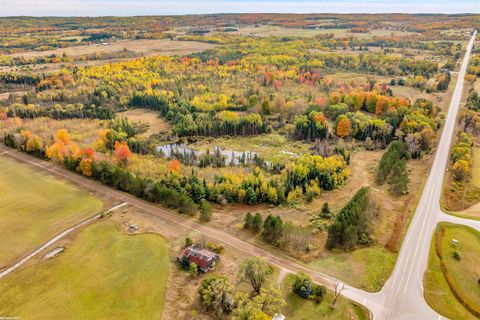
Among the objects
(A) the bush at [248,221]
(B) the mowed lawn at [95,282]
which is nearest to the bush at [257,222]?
(A) the bush at [248,221]

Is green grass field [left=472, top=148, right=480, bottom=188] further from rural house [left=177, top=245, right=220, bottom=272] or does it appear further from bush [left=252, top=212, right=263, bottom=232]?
rural house [left=177, top=245, right=220, bottom=272]

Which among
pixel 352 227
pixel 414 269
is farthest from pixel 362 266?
pixel 414 269

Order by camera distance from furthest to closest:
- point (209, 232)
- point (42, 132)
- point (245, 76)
→ point (245, 76) < point (42, 132) < point (209, 232)

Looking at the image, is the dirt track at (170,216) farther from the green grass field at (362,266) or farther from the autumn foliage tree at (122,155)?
the autumn foliage tree at (122,155)

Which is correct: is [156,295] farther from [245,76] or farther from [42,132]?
[245,76]

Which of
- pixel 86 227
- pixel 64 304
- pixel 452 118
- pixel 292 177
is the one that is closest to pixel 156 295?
pixel 64 304

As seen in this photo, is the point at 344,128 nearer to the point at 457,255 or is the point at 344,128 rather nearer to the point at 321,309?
the point at 457,255
